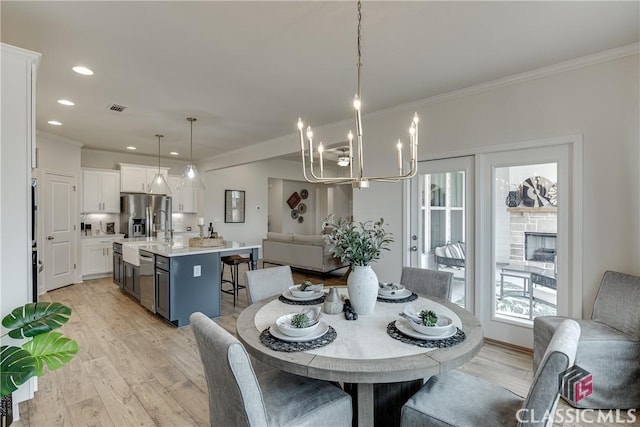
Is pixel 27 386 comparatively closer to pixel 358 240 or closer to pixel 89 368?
pixel 89 368

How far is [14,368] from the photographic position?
161cm

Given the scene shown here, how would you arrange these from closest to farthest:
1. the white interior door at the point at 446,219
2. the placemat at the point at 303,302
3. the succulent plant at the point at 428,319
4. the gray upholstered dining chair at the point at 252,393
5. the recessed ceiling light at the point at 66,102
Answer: the gray upholstered dining chair at the point at 252,393 < the succulent plant at the point at 428,319 < the placemat at the point at 303,302 < the white interior door at the point at 446,219 < the recessed ceiling light at the point at 66,102

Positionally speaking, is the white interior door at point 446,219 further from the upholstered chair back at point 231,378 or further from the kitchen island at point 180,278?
the upholstered chair back at point 231,378

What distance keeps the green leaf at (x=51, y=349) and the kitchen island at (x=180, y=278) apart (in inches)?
70.2

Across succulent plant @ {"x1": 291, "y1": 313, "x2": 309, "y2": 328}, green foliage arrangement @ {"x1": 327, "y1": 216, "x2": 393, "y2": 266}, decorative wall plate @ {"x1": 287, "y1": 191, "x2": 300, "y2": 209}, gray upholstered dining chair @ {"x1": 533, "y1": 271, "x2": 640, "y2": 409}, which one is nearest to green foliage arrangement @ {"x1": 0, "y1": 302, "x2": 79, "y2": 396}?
succulent plant @ {"x1": 291, "y1": 313, "x2": 309, "y2": 328}

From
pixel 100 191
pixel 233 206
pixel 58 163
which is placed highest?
pixel 58 163

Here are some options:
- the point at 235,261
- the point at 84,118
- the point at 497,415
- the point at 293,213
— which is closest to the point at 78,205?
the point at 84,118

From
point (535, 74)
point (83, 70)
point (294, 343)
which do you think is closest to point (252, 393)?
point (294, 343)

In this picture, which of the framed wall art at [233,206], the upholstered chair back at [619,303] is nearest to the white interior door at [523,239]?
the upholstered chair back at [619,303]

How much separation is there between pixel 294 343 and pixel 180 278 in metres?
2.71

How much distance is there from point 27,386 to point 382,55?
12.0 ft

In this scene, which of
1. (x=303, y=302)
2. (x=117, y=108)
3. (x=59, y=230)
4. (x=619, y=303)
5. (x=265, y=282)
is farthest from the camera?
(x=59, y=230)

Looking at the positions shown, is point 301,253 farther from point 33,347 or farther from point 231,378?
point 231,378

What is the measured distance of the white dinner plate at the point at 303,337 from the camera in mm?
1473
